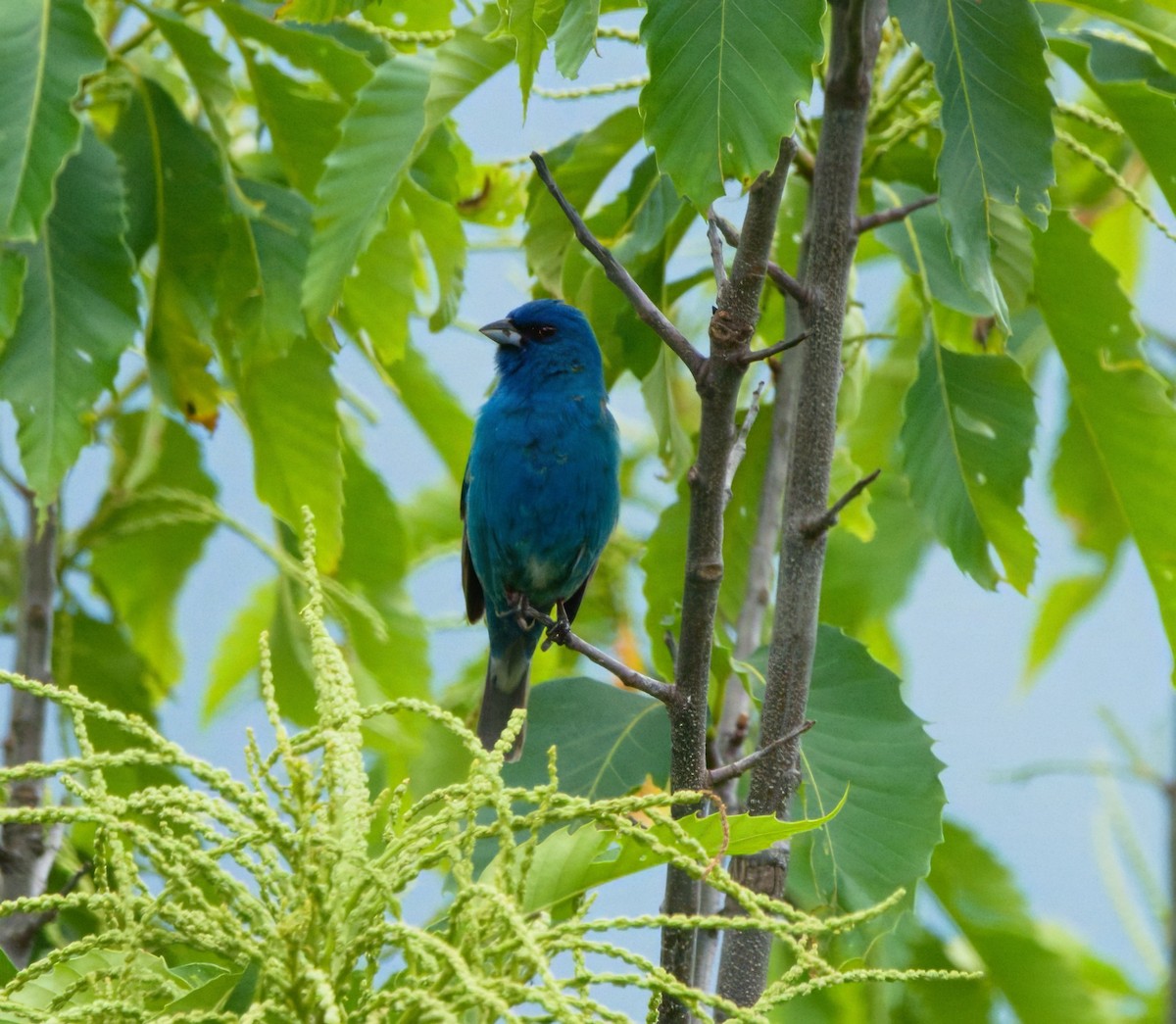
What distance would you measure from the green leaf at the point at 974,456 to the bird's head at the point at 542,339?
4.60 ft

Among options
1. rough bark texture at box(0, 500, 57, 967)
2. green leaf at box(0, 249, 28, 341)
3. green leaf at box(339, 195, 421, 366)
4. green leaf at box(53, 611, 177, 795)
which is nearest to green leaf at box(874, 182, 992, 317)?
green leaf at box(339, 195, 421, 366)

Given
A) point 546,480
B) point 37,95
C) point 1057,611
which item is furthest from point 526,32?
point 1057,611

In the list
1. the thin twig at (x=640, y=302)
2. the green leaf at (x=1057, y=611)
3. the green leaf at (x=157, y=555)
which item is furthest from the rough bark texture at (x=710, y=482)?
the green leaf at (x=1057, y=611)

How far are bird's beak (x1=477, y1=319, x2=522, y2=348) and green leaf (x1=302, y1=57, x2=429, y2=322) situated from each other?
161cm

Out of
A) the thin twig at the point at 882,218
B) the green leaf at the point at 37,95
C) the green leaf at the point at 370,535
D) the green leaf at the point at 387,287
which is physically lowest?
the green leaf at the point at 370,535

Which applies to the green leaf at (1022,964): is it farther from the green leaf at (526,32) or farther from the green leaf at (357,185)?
the green leaf at (526,32)

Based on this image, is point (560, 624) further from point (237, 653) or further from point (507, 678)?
point (237, 653)

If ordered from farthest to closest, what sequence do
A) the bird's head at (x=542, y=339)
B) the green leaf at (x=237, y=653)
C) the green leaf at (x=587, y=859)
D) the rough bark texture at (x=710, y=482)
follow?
the green leaf at (x=237, y=653)
the bird's head at (x=542, y=339)
the rough bark texture at (x=710, y=482)
the green leaf at (x=587, y=859)

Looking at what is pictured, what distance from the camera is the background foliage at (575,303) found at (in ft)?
7.32

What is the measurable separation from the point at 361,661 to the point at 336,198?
1605 mm

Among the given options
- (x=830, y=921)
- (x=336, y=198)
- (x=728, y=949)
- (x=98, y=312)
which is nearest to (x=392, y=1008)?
(x=830, y=921)

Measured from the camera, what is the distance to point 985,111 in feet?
7.30

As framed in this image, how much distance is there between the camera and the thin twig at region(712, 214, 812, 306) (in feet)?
6.92

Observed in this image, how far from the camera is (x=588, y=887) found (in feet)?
5.34
